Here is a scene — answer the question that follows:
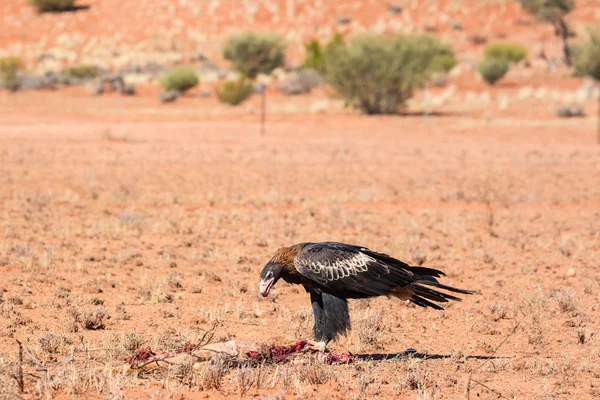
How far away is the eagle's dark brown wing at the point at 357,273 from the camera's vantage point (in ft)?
20.7

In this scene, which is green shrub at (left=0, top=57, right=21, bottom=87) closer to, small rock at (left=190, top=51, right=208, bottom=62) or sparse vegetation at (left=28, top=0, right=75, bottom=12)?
small rock at (left=190, top=51, right=208, bottom=62)

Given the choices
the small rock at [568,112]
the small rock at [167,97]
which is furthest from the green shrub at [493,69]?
the small rock at [167,97]

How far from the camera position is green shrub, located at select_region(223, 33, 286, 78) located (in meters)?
53.1

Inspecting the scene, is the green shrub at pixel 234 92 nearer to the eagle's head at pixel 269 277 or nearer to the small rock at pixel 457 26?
the eagle's head at pixel 269 277

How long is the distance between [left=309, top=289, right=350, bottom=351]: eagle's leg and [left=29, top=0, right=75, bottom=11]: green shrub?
72.2 meters

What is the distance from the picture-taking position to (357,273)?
6383mm

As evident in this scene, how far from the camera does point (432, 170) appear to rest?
2058 cm

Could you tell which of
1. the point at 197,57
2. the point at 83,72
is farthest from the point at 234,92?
the point at 197,57

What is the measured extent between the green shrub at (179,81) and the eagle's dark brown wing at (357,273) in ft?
125

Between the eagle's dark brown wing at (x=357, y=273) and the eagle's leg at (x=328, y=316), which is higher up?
the eagle's dark brown wing at (x=357, y=273)

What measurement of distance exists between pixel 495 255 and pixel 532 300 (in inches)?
107

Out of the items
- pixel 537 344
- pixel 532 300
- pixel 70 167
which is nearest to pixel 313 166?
pixel 70 167

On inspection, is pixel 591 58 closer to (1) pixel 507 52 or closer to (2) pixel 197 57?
(1) pixel 507 52

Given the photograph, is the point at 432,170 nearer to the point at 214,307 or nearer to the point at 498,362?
the point at 214,307
